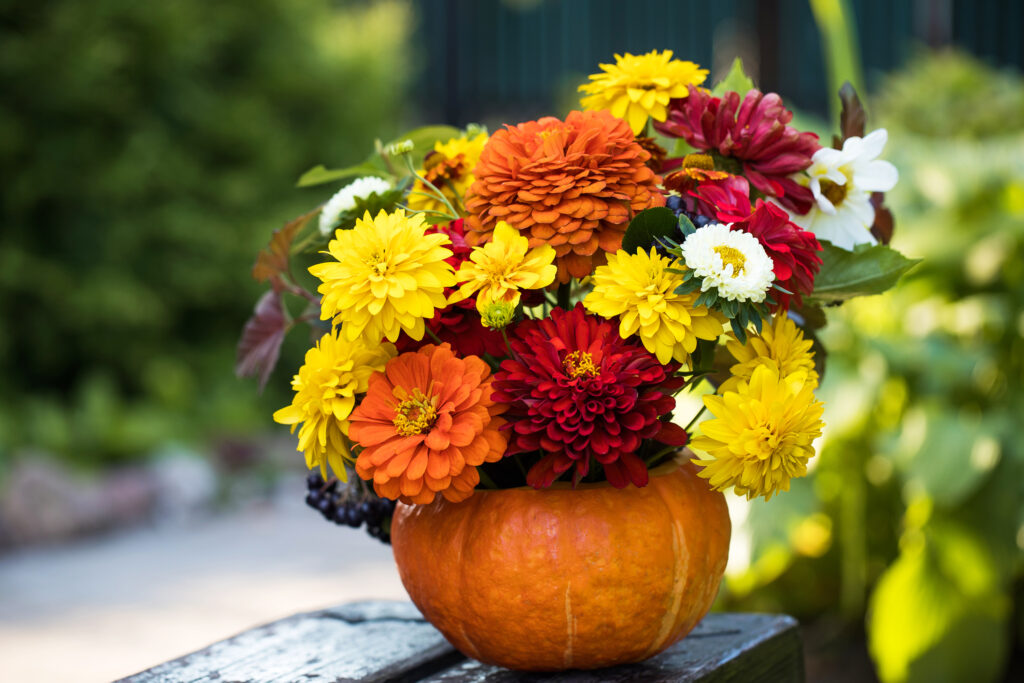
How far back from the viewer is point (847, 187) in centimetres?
92

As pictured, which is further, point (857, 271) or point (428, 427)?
point (857, 271)

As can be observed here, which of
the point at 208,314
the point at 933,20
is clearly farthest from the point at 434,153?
the point at 933,20

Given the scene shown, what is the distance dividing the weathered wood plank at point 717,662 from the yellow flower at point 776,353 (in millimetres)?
287

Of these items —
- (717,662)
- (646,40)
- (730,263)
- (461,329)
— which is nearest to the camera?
(730,263)

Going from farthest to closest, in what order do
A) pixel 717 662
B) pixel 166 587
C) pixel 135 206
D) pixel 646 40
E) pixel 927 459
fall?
pixel 646 40
pixel 135 206
pixel 166 587
pixel 927 459
pixel 717 662

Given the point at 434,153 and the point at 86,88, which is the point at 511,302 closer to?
the point at 434,153

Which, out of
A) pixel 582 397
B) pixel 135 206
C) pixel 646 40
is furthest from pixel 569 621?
pixel 646 40

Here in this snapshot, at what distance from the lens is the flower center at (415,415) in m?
0.79

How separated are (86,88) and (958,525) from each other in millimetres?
3681

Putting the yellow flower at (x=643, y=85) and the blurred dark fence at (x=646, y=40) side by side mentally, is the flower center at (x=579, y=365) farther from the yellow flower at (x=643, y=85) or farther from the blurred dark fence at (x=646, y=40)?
the blurred dark fence at (x=646, y=40)

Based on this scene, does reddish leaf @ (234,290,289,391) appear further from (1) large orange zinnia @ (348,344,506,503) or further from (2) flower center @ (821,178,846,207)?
(2) flower center @ (821,178,846,207)

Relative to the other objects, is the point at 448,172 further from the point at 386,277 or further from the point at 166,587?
the point at 166,587

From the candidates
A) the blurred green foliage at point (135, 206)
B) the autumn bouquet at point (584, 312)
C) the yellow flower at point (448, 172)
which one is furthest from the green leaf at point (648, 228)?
the blurred green foliage at point (135, 206)

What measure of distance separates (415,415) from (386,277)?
0.38ft
